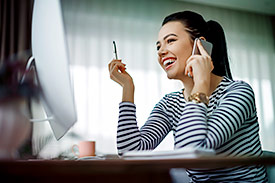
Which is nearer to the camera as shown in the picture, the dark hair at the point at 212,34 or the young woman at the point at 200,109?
the young woman at the point at 200,109

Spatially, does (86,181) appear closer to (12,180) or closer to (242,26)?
(12,180)

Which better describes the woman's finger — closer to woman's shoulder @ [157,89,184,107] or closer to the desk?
woman's shoulder @ [157,89,184,107]

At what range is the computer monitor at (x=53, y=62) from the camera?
2.17 feet

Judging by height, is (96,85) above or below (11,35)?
below

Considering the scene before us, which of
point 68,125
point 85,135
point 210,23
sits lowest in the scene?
point 85,135

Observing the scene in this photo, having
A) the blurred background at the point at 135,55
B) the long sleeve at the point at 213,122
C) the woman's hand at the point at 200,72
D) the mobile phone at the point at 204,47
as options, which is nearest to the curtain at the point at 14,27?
the blurred background at the point at 135,55

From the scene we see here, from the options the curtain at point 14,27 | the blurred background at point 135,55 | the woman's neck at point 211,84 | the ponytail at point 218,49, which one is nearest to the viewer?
the woman's neck at point 211,84

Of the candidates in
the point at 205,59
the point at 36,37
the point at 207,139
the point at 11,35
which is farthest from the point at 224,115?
the point at 11,35

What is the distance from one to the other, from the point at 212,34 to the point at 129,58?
8.52 feet

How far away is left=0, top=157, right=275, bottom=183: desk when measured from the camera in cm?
36

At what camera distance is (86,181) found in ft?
1.34

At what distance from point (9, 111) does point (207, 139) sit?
59cm

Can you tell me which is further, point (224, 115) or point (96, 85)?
point (96, 85)

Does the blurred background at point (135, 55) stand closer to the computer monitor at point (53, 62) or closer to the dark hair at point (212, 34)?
the dark hair at point (212, 34)
